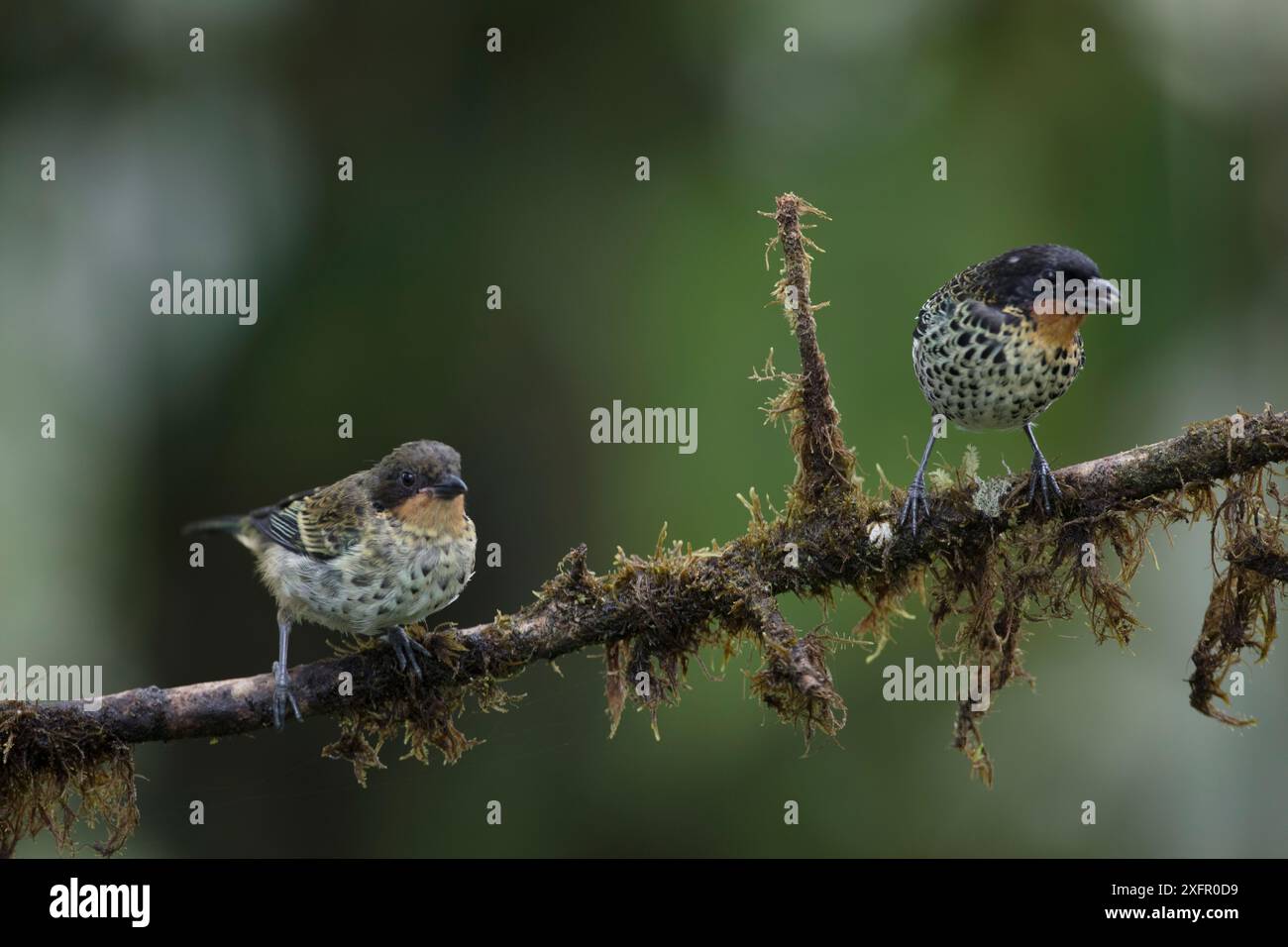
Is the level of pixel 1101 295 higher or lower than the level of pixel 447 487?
higher

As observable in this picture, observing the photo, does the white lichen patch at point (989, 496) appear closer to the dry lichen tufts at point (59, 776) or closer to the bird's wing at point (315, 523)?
the bird's wing at point (315, 523)

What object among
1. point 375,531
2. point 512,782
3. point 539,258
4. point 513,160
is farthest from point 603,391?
point 375,531

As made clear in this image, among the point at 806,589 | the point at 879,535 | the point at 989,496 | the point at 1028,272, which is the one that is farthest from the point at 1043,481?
the point at 806,589

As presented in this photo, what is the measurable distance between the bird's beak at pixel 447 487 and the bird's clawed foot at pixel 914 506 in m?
1.37

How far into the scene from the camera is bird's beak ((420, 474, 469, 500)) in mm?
4129

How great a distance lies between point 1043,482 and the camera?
12.2 ft

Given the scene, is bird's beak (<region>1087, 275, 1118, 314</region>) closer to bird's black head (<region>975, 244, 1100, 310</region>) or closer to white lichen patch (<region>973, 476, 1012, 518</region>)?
bird's black head (<region>975, 244, 1100, 310</region>)

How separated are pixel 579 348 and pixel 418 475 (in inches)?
161

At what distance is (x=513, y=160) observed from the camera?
8.45 metres

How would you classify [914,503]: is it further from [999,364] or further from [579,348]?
[579,348]

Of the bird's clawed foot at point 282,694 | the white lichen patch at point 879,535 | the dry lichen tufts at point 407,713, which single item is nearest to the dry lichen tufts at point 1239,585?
the white lichen patch at point 879,535

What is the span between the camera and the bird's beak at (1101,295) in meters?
3.62

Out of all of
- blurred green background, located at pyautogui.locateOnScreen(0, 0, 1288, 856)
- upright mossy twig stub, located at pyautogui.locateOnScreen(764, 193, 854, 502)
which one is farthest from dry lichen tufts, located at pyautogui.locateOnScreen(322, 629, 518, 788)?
blurred green background, located at pyautogui.locateOnScreen(0, 0, 1288, 856)

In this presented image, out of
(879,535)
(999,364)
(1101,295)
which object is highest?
(1101,295)
